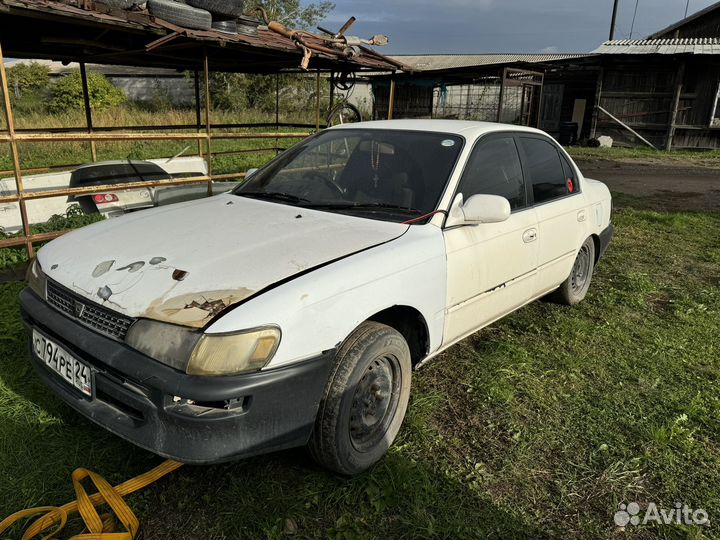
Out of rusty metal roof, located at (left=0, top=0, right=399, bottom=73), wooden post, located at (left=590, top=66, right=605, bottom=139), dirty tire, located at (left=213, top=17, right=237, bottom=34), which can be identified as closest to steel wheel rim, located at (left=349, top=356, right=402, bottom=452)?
rusty metal roof, located at (left=0, top=0, right=399, bottom=73)

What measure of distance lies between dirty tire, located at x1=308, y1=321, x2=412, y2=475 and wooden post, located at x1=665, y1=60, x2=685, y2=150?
20.0 metres

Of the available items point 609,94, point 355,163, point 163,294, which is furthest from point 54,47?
point 609,94

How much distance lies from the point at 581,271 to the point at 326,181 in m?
2.58

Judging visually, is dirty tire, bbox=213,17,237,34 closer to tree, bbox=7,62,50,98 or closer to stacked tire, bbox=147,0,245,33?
→ stacked tire, bbox=147,0,245,33

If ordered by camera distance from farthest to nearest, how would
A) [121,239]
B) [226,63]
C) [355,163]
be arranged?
[226,63], [355,163], [121,239]

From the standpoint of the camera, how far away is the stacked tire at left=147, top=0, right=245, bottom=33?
5727 mm

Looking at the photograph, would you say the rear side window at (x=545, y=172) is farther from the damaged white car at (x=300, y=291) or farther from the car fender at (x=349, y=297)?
the car fender at (x=349, y=297)

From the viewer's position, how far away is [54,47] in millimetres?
7422

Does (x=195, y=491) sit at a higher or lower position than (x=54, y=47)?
lower

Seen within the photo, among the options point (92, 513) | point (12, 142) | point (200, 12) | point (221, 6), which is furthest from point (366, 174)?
point (221, 6)

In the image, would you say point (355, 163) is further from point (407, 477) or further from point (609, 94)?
point (609, 94)

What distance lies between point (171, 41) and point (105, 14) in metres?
0.98

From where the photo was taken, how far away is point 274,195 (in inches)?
132

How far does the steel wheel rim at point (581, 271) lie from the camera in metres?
4.50
